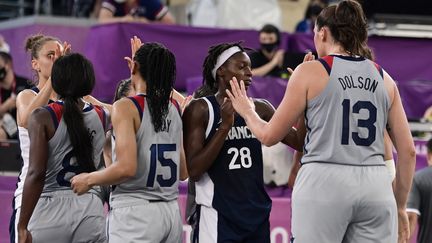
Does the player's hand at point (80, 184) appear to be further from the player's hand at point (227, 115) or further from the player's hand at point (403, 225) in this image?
the player's hand at point (403, 225)

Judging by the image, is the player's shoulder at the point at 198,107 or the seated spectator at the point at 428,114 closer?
the player's shoulder at the point at 198,107

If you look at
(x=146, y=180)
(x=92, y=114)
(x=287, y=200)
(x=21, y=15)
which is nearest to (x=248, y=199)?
(x=146, y=180)

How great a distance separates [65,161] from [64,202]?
9.8 inches

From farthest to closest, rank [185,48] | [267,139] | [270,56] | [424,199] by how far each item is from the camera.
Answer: [185,48] → [270,56] → [424,199] → [267,139]

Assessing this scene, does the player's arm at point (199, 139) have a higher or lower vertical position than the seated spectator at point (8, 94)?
higher

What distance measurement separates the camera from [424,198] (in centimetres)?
834

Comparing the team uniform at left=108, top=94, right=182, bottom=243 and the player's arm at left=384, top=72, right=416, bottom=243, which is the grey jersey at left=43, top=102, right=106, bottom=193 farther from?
the player's arm at left=384, top=72, right=416, bottom=243

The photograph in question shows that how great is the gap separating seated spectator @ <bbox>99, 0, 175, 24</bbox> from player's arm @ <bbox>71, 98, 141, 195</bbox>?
667cm

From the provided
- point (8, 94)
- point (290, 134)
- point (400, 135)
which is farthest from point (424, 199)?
point (8, 94)

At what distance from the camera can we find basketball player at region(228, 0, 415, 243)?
17.5 feet

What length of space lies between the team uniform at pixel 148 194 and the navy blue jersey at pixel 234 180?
33cm

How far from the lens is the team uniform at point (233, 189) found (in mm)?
6102

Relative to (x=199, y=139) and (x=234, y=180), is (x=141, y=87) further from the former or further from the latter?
(x=234, y=180)

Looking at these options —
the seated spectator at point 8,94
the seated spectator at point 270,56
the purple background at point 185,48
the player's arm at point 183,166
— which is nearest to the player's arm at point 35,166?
the player's arm at point 183,166
